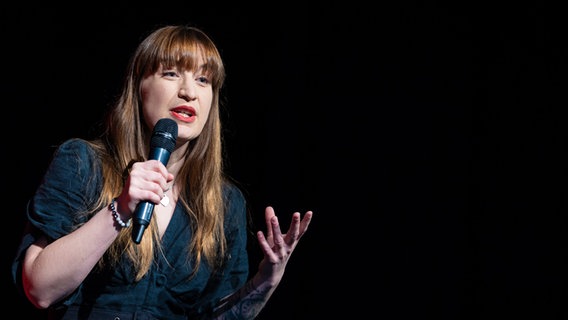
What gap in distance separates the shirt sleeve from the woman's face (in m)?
0.20

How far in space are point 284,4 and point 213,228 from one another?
1.04 metres

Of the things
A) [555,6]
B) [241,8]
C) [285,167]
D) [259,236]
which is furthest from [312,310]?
[555,6]

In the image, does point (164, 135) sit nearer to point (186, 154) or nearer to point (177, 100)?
point (177, 100)

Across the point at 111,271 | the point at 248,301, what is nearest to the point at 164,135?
the point at 111,271

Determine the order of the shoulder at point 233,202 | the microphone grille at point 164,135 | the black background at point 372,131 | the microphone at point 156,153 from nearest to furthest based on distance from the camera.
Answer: the microphone at point 156,153 < the microphone grille at point 164,135 < the shoulder at point 233,202 < the black background at point 372,131

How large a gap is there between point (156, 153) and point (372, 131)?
1214 millimetres

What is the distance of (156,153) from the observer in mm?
1242

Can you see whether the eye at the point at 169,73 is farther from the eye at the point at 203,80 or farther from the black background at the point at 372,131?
the black background at the point at 372,131

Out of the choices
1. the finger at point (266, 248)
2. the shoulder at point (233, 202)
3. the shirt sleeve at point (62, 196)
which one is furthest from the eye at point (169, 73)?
the finger at point (266, 248)

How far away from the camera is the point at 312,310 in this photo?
226cm

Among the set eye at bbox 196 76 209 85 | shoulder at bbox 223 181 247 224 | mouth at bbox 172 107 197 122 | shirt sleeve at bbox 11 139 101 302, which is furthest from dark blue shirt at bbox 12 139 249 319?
eye at bbox 196 76 209 85

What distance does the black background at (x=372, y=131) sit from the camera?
2.15 meters

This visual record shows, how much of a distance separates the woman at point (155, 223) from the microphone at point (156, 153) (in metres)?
0.04

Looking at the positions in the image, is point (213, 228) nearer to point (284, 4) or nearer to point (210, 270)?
point (210, 270)
